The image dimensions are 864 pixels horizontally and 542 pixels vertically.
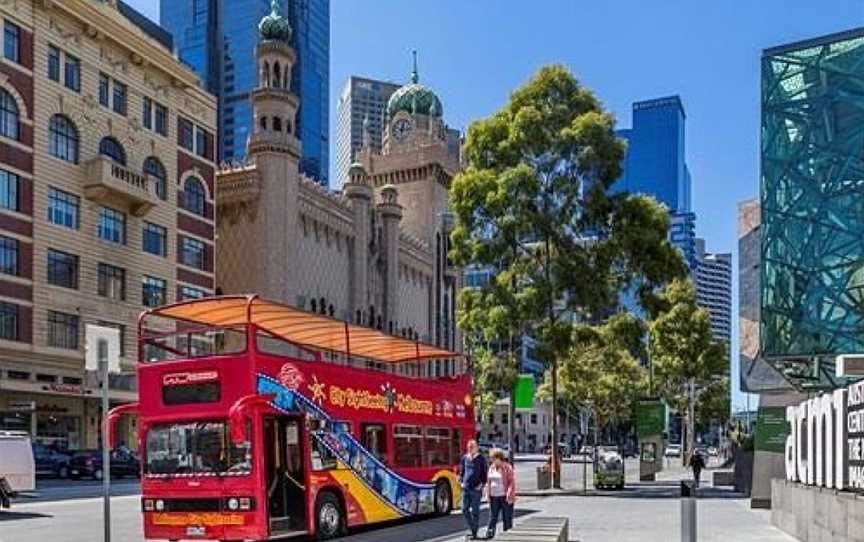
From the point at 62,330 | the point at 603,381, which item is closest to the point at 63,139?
the point at 62,330

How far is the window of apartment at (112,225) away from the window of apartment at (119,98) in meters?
5.80

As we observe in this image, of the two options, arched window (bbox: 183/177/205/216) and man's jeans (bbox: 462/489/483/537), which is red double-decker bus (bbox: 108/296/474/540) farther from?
arched window (bbox: 183/177/205/216)

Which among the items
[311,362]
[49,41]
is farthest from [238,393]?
[49,41]

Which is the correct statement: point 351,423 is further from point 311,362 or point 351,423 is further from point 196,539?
point 196,539

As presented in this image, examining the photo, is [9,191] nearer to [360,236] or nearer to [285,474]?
[285,474]

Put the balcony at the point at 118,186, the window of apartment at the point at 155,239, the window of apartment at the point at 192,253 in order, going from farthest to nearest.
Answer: the window of apartment at the point at 192,253 < the window of apartment at the point at 155,239 < the balcony at the point at 118,186

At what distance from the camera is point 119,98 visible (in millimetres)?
60156

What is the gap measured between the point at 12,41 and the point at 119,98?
8962 mm

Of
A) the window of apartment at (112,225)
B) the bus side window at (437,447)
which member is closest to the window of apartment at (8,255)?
the window of apartment at (112,225)

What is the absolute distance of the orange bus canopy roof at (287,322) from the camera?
762 inches

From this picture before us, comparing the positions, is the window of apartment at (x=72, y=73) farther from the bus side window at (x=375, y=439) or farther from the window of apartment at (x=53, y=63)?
the bus side window at (x=375, y=439)

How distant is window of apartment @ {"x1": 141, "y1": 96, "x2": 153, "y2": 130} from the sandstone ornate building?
518 inches

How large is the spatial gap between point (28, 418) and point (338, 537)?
37.6 m

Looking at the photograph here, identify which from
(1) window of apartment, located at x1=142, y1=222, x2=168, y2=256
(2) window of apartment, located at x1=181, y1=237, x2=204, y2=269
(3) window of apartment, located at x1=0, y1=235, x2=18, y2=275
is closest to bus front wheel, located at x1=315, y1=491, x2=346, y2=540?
(3) window of apartment, located at x1=0, y1=235, x2=18, y2=275
